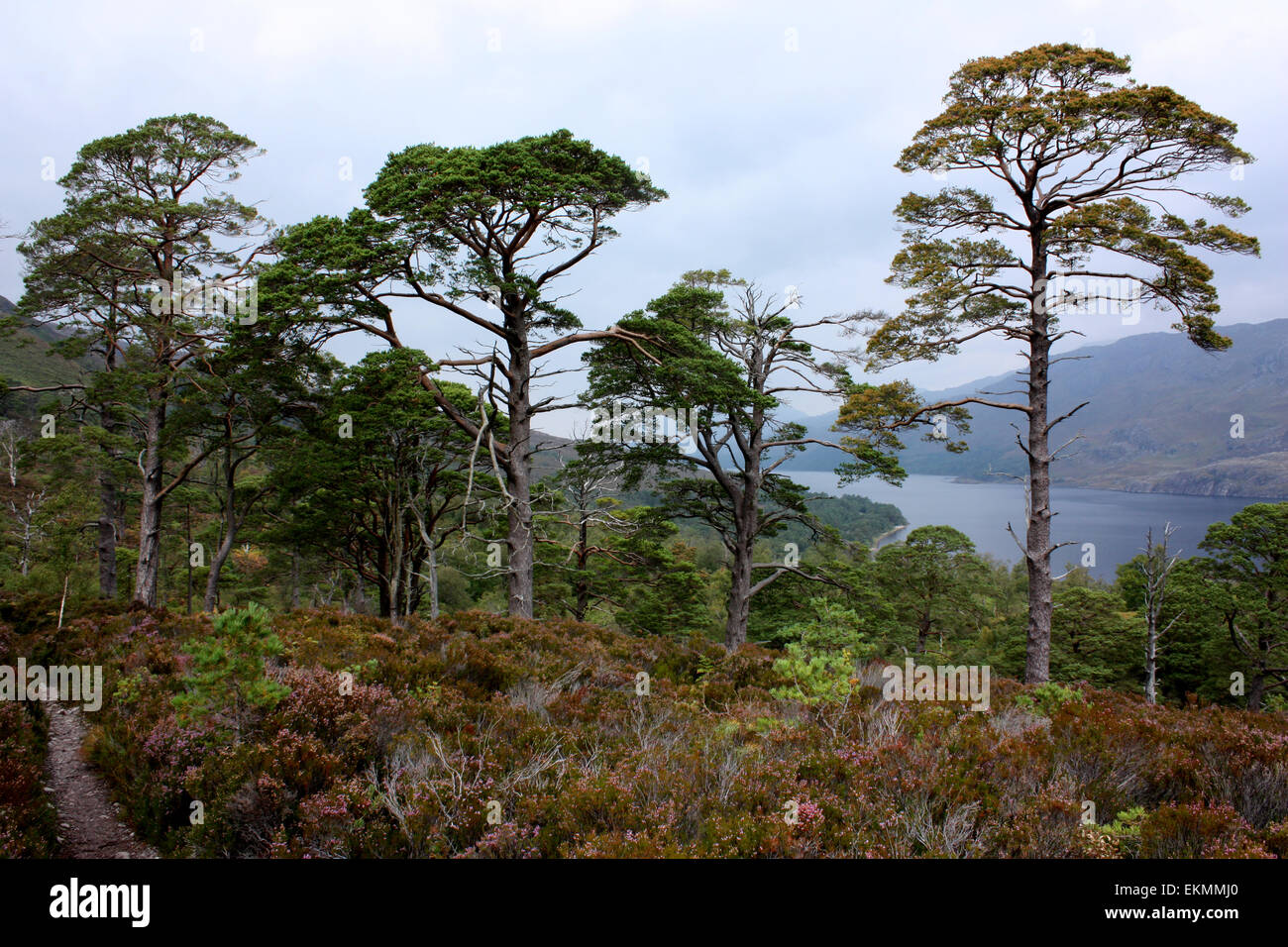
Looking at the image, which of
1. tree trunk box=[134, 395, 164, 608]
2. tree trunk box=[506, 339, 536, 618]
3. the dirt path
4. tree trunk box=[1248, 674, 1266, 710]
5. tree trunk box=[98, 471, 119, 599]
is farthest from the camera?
tree trunk box=[1248, 674, 1266, 710]

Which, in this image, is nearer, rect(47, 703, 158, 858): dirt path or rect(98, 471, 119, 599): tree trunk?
rect(47, 703, 158, 858): dirt path

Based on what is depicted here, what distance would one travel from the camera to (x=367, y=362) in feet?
37.9

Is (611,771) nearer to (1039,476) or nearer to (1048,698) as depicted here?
(1048,698)

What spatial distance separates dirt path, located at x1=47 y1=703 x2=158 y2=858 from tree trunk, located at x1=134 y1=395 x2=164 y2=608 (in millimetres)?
13059

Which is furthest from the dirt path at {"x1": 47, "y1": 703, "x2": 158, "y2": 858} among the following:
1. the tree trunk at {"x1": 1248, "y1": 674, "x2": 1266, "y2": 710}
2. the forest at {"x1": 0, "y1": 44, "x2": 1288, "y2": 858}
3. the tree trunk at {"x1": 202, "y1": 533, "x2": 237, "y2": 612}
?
the tree trunk at {"x1": 1248, "y1": 674, "x2": 1266, "y2": 710}

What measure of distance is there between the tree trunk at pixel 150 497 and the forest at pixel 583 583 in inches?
4.6

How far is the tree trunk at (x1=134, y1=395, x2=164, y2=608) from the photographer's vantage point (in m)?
16.4

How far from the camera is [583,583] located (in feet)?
74.3

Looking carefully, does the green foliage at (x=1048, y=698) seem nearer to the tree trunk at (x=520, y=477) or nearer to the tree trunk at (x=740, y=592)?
the tree trunk at (x=520, y=477)

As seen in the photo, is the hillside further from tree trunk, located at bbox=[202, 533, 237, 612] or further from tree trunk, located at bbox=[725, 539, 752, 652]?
tree trunk, located at bbox=[202, 533, 237, 612]

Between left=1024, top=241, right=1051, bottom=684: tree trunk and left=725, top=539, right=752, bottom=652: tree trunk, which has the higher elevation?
left=1024, top=241, right=1051, bottom=684: tree trunk

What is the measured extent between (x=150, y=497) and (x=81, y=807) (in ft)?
51.2

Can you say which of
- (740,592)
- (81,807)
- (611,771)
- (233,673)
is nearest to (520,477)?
(740,592)
